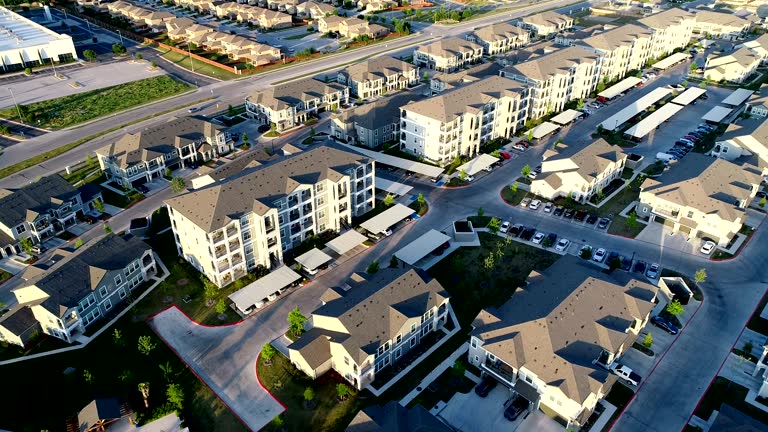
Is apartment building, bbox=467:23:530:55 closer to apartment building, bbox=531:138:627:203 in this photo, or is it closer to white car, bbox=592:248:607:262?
apartment building, bbox=531:138:627:203

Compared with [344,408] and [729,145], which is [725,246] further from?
[344,408]

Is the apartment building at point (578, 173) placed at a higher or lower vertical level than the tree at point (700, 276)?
higher

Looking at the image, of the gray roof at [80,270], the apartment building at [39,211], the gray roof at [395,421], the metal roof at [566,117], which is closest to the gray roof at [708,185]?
the metal roof at [566,117]

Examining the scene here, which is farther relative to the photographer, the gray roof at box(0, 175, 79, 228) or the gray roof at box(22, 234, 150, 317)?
the gray roof at box(0, 175, 79, 228)

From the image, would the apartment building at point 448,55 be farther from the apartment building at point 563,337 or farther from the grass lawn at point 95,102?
the apartment building at point 563,337

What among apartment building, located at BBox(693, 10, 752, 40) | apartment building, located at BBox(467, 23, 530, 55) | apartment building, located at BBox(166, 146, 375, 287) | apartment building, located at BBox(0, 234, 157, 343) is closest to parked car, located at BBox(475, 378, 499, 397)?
apartment building, located at BBox(166, 146, 375, 287)

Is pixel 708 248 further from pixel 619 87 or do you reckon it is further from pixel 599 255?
pixel 619 87

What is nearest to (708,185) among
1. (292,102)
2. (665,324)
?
(665,324)
